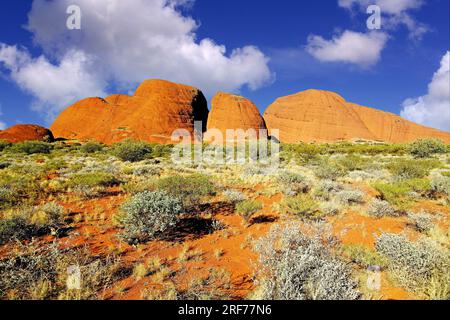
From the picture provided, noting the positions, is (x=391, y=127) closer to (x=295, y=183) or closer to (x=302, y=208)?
(x=295, y=183)

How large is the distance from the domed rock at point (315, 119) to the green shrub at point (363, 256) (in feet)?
181

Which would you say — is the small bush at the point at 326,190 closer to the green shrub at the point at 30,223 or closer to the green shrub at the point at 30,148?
the green shrub at the point at 30,223

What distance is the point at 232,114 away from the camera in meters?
52.8

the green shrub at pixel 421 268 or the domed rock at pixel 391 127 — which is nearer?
the green shrub at pixel 421 268

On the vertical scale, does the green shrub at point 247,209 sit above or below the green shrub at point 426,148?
below

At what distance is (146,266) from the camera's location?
4043 millimetres

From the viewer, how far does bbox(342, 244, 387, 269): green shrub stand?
3.96m

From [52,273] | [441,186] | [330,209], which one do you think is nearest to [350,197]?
[330,209]

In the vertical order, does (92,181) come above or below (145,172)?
below

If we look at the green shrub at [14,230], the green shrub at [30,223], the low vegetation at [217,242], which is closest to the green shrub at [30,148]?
the low vegetation at [217,242]

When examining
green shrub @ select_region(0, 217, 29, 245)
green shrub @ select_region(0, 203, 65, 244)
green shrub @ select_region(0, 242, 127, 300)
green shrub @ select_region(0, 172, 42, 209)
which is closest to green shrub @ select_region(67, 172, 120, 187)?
green shrub @ select_region(0, 172, 42, 209)

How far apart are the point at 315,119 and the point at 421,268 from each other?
5936 centimetres

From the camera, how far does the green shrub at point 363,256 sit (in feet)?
13.0
